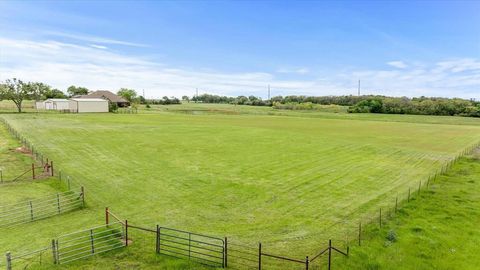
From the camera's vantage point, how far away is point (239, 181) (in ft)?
72.7

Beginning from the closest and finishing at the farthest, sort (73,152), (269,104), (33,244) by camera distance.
A: (33,244), (73,152), (269,104)

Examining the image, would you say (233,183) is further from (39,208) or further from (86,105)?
(86,105)

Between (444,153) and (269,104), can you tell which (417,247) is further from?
(269,104)

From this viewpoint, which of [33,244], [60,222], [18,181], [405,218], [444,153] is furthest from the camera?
[444,153]

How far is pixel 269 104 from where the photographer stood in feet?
581

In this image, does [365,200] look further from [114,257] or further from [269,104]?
[269,104]

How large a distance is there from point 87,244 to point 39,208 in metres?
5.77

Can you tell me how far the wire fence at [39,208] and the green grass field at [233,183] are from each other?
2.16 ft

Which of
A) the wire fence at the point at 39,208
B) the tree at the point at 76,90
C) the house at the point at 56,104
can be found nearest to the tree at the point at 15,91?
the house at the point at 56,104

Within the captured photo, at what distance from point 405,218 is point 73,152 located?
28057 millimetres

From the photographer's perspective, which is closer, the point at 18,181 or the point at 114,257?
the point at 114,257

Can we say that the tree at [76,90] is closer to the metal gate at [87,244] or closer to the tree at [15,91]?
the tree at [15,91]

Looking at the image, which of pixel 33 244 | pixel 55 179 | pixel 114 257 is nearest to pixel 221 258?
pixel 114 257

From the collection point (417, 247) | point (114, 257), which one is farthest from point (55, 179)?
point (417, 247)
